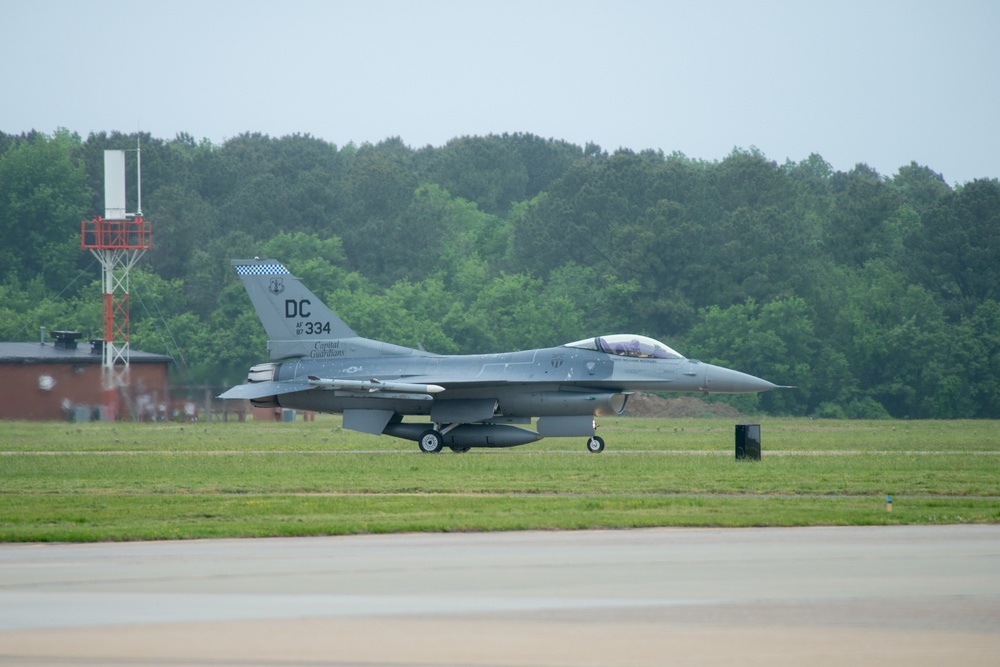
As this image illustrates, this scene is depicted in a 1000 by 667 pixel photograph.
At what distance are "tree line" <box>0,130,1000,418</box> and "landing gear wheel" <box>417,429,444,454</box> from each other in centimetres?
3104

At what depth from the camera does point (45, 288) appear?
2945 inches

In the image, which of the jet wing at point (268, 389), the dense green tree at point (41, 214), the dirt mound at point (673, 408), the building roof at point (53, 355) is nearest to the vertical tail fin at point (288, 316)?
the jet wing at point (268, 389)

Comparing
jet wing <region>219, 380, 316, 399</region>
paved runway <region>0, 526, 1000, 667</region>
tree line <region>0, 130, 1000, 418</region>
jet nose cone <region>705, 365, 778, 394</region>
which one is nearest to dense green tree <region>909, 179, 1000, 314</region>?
tree line <region>0, 130, 1000, 418</region>

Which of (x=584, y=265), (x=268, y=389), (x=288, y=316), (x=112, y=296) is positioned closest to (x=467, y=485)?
(x=268, y=389)


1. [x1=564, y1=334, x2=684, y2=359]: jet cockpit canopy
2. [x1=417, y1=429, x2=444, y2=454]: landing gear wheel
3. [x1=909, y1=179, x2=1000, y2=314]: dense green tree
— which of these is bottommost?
[x1=417, y1=429, x2=444, y2=454]: landing gear wheel

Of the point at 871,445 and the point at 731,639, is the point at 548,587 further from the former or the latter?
the point at 871,445

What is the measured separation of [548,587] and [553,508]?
18.3 ft

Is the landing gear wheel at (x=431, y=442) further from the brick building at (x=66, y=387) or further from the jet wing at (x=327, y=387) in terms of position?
the brick building at (x=66, y=387)

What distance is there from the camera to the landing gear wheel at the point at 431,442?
87.9 feet

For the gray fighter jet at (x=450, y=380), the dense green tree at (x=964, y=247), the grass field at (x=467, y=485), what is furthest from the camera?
the dense green tree at (x=964, y=247)

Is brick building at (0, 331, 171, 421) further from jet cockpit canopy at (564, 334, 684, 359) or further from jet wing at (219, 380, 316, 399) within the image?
jet cockpit canopy at (564, 334, 684, 359)

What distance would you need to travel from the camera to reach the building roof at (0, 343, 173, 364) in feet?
140

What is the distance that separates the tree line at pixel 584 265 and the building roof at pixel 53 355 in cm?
1083

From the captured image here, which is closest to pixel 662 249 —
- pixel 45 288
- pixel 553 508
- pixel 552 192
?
pixel 552 192
